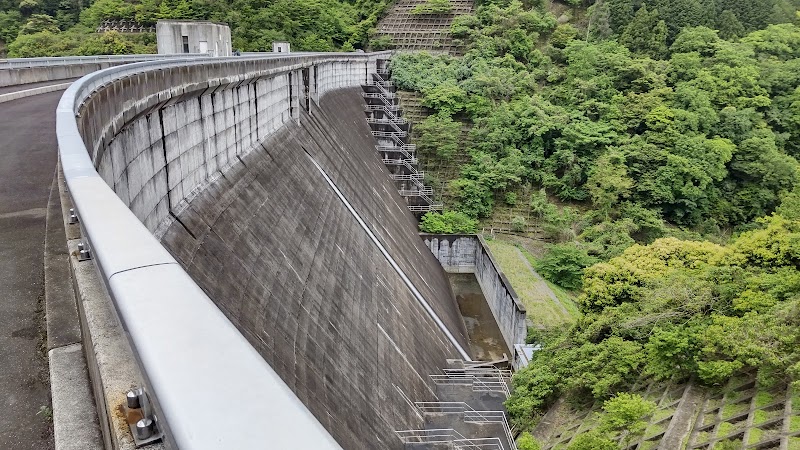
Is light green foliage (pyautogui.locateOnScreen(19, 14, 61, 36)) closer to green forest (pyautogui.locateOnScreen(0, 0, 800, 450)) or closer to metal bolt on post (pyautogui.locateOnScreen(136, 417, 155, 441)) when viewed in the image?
green forest (pyautogui.locateOnScreen(0, 0, 800, 450))

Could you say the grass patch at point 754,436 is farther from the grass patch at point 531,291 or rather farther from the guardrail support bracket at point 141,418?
the guardrail support bracket at point 141,418

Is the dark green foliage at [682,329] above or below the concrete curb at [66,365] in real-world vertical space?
below

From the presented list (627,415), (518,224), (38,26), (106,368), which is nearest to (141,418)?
(106,368)

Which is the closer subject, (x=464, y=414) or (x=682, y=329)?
(x=682, y=329)

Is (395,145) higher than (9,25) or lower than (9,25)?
lower

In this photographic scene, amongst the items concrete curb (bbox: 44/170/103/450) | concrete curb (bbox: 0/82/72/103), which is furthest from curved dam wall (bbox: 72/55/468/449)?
concrete curb (bbox: 0/82/72/103)

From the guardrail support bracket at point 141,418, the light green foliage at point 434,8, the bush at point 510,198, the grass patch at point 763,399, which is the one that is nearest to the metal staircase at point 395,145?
the bush at point 510,198

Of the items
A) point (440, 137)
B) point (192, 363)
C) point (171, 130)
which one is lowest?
→ point (440, 137)

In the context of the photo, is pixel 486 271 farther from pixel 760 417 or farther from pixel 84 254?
pixel 84 254
